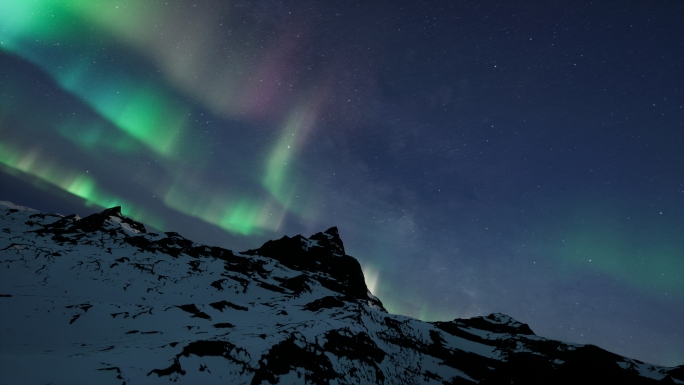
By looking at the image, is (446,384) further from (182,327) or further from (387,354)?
(182,327)

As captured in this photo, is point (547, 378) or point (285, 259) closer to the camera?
point (547, 378)

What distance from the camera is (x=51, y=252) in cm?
9488

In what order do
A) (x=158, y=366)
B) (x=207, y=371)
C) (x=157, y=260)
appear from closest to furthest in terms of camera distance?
(x=158, y=366) < (x=207, y=371) < (x=157, y=260)

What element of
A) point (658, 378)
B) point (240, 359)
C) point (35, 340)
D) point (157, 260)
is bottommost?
point (35, 340)

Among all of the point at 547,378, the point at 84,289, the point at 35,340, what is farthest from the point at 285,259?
the point at 547,378

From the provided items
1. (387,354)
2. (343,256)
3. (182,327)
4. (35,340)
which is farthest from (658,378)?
(343,256)

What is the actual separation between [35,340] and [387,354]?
68301 millimetres

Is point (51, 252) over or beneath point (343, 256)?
beneath

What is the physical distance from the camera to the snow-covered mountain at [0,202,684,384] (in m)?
42.2

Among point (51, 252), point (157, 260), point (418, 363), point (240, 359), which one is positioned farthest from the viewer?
point (157, 260)

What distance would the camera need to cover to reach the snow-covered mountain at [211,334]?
42188 millimetres

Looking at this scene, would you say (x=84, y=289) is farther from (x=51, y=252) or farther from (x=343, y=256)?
(x=343, y=256)

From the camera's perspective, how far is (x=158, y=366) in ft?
125

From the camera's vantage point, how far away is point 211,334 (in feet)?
185
